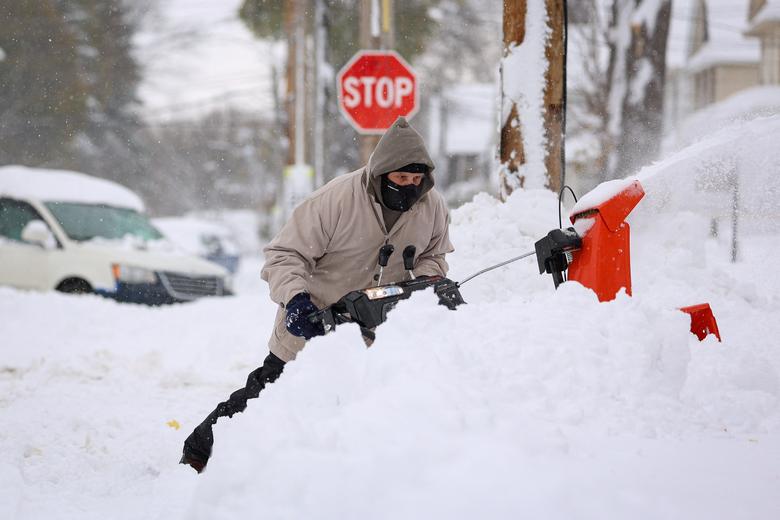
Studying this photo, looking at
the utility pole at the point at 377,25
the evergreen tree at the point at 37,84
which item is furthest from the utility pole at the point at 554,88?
the evergreen tree at the point at 37,84

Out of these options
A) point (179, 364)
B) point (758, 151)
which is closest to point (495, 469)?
point (758, 151)

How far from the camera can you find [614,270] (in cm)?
337

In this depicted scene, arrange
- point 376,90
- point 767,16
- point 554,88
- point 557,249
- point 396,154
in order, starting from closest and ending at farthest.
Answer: point 396,154
point 557,249
point 554,88
point 376,90
point 767,16

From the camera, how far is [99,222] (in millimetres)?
10133


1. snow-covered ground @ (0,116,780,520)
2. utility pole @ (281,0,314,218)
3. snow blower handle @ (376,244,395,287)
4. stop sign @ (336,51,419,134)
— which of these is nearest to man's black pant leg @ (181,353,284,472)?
snow-covered ground @ (0,116,780,520)

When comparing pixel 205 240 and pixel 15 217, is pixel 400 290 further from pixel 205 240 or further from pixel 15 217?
pixel 205 240

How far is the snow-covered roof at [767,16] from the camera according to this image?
25.5 metres

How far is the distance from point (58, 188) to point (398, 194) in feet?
27.5

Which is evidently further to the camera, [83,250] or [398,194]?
[83,250]

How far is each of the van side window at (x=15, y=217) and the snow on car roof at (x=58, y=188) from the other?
0.42ft

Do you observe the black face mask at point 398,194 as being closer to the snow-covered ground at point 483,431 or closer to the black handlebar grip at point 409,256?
the black handlebar grip at point 409,256

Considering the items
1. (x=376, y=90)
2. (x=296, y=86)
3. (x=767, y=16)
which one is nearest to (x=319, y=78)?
(x=296, y=86)

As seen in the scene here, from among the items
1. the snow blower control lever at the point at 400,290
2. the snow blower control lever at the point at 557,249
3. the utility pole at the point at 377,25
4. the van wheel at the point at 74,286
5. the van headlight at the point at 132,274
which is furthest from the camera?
the utility pole at the point at 377,25

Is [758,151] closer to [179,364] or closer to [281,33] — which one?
[179,364]
